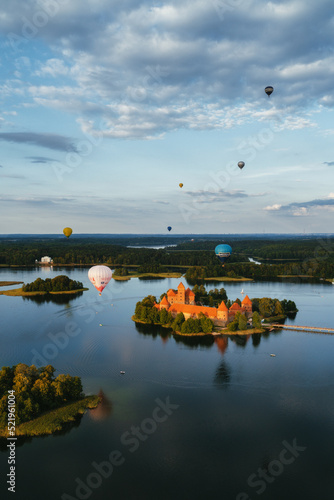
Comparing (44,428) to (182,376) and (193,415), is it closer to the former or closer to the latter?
(193,415)

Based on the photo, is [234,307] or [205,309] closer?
[205,309]

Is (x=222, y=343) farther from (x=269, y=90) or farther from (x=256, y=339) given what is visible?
(x=269, y=90)

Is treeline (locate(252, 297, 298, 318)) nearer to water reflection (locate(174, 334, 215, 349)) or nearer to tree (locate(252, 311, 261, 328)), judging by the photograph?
tree (locate(252, 311, 261, 328))

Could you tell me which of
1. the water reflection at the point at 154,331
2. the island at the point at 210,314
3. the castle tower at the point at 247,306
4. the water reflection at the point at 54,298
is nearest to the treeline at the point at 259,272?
the water reflection at the point at 54,298

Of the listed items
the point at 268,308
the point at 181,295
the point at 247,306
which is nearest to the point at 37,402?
the point at 181,295

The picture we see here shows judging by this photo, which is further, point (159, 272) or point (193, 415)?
point (159, 272)

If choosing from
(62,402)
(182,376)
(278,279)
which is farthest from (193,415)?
(278,279)
